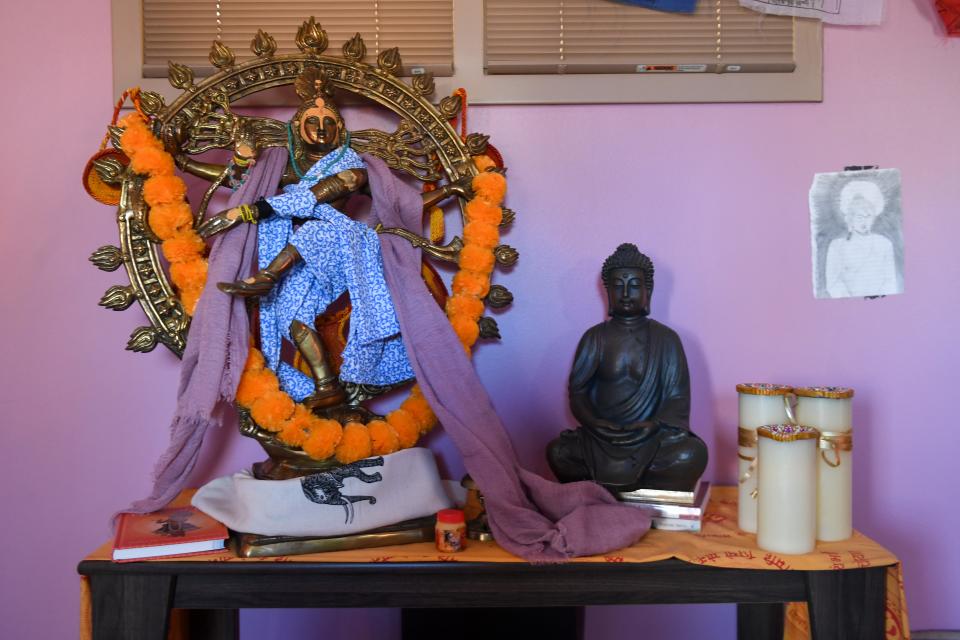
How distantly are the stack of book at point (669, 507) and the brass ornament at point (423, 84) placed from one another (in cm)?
99

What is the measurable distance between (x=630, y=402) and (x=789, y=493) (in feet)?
1.23

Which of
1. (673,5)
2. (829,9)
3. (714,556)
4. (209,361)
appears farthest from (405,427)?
(829,9)

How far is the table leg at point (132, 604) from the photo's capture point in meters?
1.42

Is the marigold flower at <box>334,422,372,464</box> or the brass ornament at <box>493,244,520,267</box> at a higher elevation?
the brass ornament at <box>493,244,520,267</box>

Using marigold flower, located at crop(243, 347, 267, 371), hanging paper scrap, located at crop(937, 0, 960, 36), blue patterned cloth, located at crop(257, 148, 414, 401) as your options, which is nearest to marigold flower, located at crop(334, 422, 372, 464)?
blue patterned cloth, located at crop(257, 148, 414, 401)

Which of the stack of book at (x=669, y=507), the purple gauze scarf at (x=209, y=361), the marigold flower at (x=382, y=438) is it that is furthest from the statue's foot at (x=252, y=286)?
the stack of book at (x=669, y=507)

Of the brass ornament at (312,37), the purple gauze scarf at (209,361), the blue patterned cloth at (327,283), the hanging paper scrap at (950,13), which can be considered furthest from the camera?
the hanging paper scrap at (950,13)

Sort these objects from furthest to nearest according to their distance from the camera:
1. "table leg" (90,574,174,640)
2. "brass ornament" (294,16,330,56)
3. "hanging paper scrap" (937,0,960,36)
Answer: "hanging paper scrap" (937,0,960,36) → "brass ornament" (294,16,330,56) → "table leg" (90,574,174,640)

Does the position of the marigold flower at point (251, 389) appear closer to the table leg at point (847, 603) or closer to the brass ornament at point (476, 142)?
the brass ornament at point (476, 142)

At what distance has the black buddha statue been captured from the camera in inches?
63.2

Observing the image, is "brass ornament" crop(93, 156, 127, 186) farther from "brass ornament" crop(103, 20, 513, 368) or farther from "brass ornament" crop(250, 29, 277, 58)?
"brass ornament" crop(250, 29, 277, 58)

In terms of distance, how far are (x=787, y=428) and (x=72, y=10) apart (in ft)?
6.11

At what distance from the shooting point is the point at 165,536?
1476mm

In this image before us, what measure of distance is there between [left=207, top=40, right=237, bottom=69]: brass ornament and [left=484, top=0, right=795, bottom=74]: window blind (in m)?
0.59
